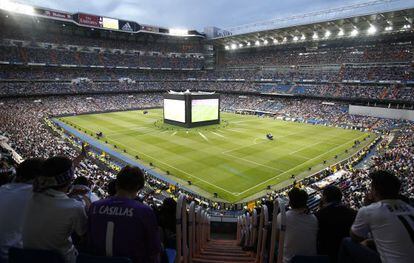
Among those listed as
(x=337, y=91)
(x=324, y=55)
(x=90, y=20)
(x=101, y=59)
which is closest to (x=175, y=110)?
(x=337, y=91)

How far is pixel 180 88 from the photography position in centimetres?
9250

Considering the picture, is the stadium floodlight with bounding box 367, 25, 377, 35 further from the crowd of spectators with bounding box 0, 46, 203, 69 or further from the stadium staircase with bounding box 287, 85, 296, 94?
the crowd of spectators with bounding box 0, 46, 203, 69

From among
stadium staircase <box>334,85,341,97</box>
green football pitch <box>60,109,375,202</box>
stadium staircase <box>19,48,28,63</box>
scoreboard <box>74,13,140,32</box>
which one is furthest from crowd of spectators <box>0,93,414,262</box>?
scoreboard <box>74,13,140,32</box>

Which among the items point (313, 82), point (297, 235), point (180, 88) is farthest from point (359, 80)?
point (297, 235)

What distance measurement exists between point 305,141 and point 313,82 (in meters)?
37.7

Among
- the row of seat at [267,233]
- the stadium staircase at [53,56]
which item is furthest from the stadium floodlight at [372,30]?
the stadium staircase at [53,56]

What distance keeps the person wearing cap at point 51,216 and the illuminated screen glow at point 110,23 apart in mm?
89723

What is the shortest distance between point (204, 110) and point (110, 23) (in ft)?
176

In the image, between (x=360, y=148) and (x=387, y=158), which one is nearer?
(x=387, y=158)

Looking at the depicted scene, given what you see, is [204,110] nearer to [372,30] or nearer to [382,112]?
[382,112]

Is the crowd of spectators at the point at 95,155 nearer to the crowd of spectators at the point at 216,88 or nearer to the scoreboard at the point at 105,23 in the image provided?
the crowd of spectators at the point at 216,88

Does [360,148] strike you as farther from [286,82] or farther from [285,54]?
[285,54]

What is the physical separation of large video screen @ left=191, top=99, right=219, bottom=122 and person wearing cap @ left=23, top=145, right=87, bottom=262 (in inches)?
1705

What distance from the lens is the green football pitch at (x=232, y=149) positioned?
969 inches
